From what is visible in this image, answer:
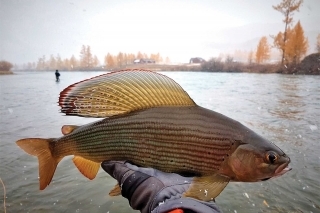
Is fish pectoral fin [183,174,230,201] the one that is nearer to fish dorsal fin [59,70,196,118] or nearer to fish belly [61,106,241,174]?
fish belly [61,106,241,174]

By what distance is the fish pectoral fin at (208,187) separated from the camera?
1.36m

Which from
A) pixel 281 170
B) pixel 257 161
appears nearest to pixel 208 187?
pixel 257 161

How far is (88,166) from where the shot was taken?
182 cm

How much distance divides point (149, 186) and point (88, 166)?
50 centimetres

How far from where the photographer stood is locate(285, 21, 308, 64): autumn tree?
139 ft

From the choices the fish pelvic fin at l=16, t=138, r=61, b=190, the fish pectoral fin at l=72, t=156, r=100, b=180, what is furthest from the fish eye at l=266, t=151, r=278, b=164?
the fish pelvic fin at l=16, t=138, r=61, b=190

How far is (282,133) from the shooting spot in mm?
7730

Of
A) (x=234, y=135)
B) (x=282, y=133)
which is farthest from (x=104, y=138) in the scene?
(x=282, y=133)

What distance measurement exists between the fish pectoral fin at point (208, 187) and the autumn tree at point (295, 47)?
153 ft

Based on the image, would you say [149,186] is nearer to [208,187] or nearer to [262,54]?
[208,187]

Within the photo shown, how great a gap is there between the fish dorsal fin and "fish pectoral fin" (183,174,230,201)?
51 centimetres

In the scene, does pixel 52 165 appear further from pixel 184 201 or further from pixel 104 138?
pixel 184 201

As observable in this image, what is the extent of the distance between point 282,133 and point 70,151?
299 inches

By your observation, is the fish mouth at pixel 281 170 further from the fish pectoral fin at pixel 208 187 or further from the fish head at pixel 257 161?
the fish pectoral fin at pixel 208 187
